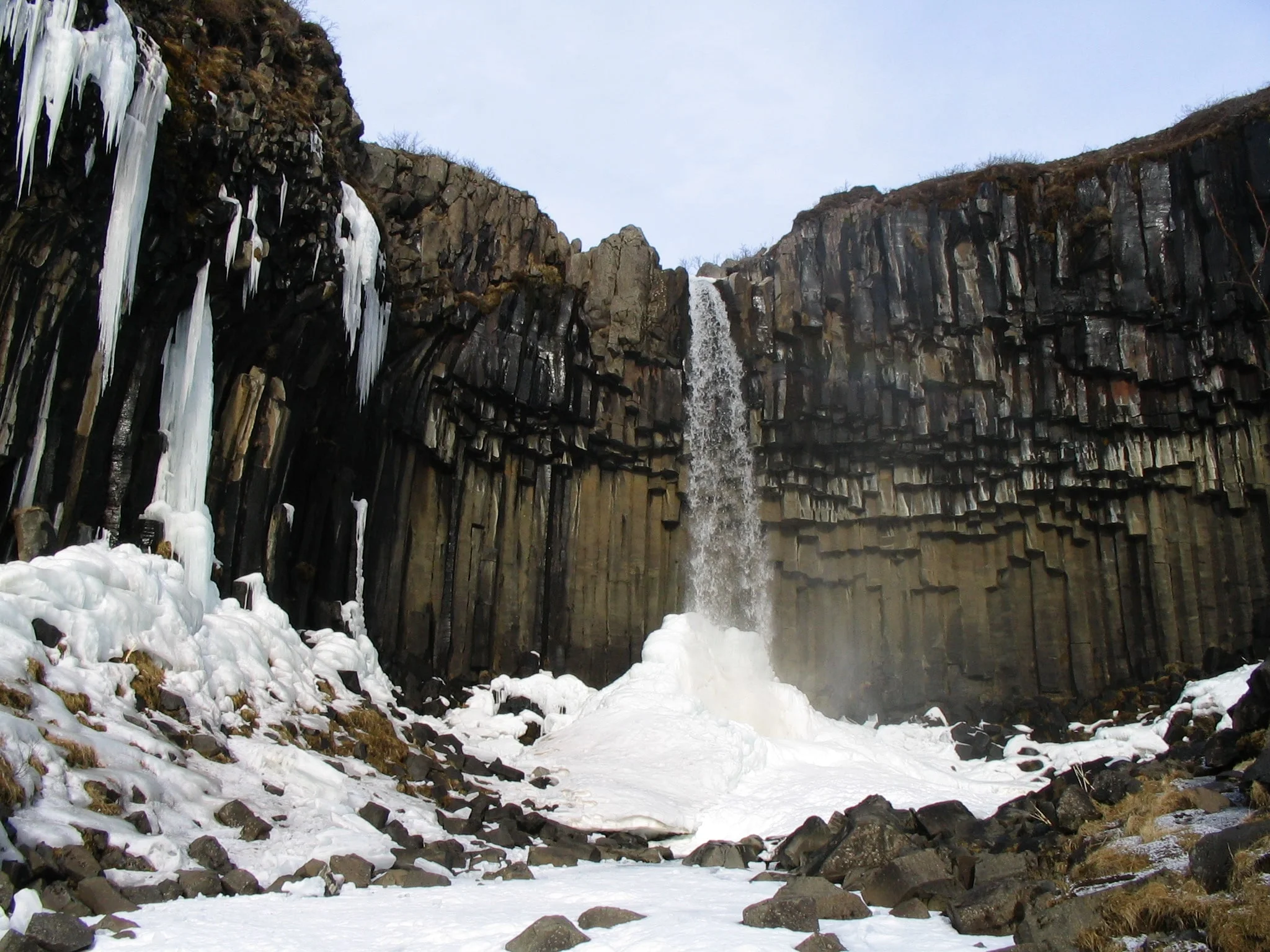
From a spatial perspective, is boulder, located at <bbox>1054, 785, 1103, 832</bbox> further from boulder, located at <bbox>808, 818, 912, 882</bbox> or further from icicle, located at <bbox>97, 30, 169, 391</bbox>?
icicle, located at <bbox>97, 30, 169, 391</bbox>

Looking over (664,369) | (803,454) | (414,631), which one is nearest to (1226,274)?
(803,454)

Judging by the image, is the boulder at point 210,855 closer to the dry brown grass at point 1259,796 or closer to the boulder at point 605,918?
the boulder at point 605,918

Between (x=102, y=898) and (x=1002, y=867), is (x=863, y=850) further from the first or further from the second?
(x=102, y=898)

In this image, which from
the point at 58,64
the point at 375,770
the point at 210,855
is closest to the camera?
the point at 210,855

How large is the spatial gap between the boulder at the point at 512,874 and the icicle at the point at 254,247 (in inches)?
421

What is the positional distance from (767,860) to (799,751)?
235 inches

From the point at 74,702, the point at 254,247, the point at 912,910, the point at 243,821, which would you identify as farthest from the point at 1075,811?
the point at 254,247

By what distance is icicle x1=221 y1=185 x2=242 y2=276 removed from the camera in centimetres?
1719

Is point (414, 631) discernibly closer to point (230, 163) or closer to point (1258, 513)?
point (230, 163)

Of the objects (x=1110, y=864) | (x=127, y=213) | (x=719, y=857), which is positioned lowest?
(x=719, y=857)

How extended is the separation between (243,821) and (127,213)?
893 centimetres

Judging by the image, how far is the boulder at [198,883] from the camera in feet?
29.6

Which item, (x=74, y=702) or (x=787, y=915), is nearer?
(x=787, y=915)

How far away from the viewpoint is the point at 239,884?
934cm
